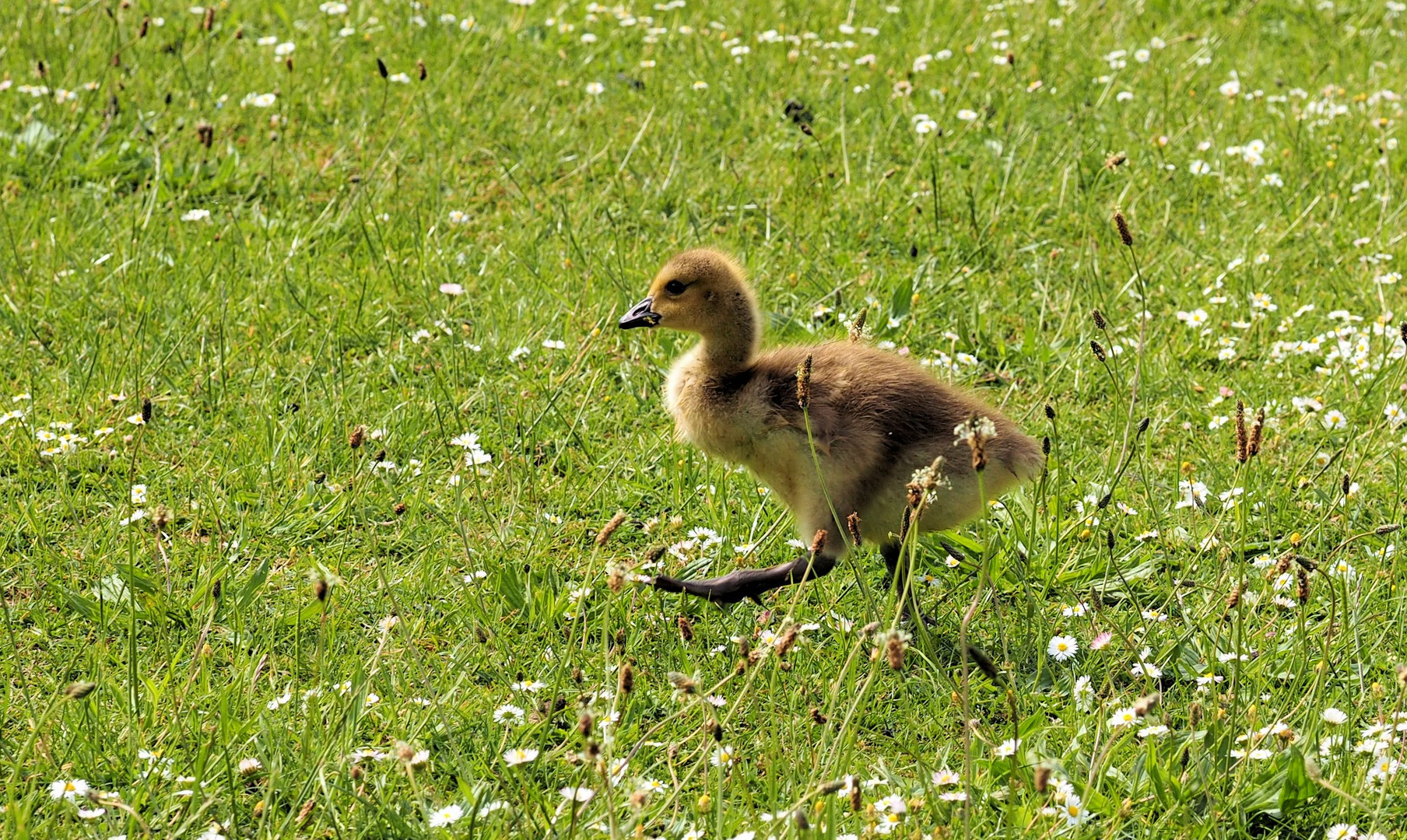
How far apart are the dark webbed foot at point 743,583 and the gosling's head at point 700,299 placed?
745mm

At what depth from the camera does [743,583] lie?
4.57 metres

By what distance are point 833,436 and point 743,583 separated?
501 millimetres

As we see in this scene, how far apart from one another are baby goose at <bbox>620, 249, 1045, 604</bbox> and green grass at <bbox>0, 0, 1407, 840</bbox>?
0.21 m

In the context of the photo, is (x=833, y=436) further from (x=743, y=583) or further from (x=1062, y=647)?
(x=1062, y=647)

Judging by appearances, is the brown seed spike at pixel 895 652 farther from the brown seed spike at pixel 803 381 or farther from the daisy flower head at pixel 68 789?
the daisy flower head at pixel 68 789

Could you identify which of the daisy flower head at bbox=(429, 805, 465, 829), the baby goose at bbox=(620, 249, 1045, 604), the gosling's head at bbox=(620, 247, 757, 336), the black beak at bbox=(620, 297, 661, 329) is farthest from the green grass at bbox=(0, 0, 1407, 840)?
the gosling's head at bbox=(620, 247, 757, 336)

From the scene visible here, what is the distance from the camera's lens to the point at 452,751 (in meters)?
3.64

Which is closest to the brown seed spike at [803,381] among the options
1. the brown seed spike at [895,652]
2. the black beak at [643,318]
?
the brown seed spike at [895,652]

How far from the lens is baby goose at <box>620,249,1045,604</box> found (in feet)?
14.7

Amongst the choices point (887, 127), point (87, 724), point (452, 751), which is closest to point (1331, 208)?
point (887, 127)

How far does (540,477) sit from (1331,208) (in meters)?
4.11

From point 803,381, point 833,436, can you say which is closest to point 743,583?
point 833,436

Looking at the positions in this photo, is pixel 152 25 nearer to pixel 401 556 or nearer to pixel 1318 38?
pixel 401 556

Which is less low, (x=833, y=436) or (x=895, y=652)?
(x=895, y=652)
